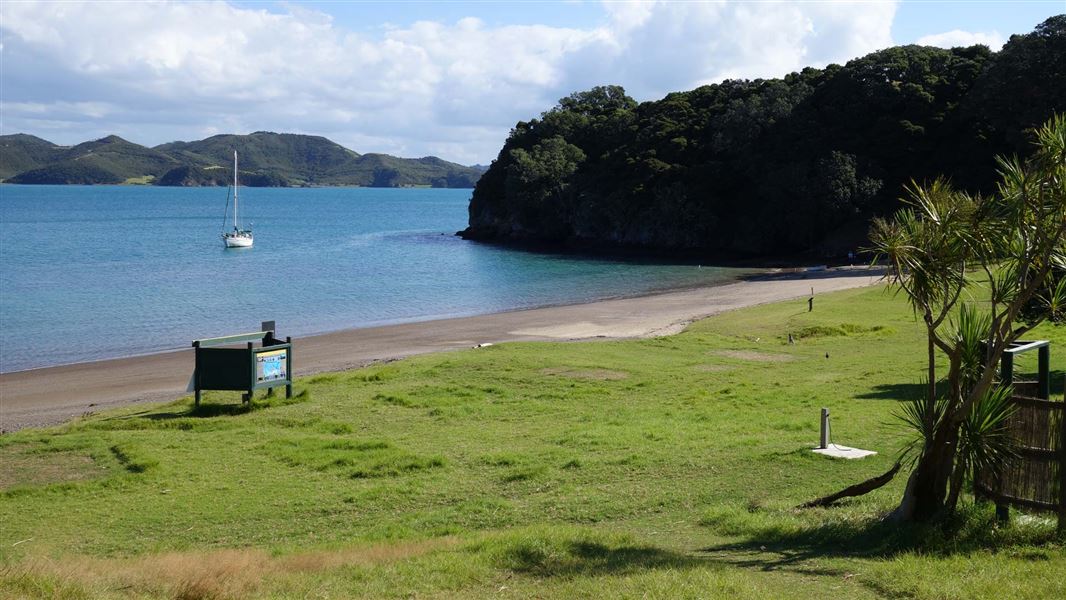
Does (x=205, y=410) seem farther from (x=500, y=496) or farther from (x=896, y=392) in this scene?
(x=896, y=392)

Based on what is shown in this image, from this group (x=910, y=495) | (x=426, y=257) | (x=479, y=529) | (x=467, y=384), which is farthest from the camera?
(x=426, y=257)

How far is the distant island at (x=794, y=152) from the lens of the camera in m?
73.6

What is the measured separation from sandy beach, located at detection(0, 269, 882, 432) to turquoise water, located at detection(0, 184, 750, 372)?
3.57 metres

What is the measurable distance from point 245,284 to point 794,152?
4766 cm

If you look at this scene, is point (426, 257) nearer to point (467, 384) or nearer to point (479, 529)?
point (467, 384)

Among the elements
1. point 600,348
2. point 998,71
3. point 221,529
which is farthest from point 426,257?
point 221,529

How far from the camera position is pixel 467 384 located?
75.9 ft

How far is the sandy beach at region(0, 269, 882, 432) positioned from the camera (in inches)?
1129

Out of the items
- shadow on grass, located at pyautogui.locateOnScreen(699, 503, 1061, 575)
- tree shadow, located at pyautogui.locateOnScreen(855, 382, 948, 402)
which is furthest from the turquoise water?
shadow on grass, located at pyautogui.locateOnScreen(699, 503, 1061, 575)

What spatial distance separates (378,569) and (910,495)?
18.9 ft

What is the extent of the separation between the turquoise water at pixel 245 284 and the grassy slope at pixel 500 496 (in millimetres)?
22669

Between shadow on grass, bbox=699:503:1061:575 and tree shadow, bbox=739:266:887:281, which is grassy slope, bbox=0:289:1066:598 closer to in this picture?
shadow on grass, bbox=699:503:1061:575

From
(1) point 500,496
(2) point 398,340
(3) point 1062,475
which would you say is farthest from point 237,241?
(3) point 1062,475

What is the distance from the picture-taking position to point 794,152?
81062mm
